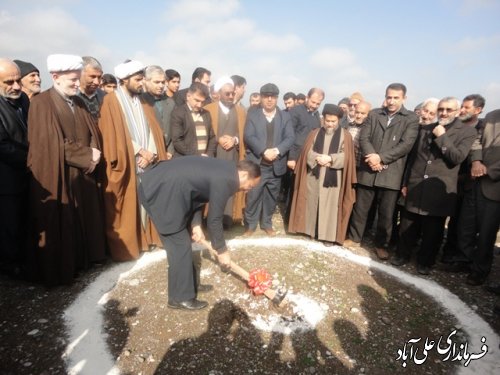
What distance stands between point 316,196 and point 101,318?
3.49m

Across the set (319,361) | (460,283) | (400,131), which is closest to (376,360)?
(319,361)

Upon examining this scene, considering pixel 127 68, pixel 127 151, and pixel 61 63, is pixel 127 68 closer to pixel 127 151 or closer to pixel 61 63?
pixel 61 63

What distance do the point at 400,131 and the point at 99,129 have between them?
418cm

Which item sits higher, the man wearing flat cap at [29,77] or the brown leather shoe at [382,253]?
A: the man wearing flat cap at [29,77]

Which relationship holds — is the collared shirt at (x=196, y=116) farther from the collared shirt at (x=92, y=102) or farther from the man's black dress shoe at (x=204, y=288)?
the man's black dress shoe at (x=204, y=288)

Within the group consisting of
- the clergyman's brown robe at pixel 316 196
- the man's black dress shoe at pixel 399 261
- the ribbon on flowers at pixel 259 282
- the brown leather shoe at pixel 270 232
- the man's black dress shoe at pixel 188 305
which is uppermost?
the clergyman's brown robe at pixel 316 196

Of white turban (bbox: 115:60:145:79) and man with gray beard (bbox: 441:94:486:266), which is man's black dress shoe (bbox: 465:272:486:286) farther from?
white turban (bbox: 115:60:145:79)

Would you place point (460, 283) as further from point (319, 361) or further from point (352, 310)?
point (319, 361)

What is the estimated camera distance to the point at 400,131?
4.66 metres

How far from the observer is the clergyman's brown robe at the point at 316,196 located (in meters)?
5.02

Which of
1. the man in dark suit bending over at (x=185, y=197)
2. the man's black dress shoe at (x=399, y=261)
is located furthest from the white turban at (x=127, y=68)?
the man's black dress shoe at (x=399, y=261)

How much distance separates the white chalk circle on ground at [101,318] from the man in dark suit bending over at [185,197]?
31.6 inches

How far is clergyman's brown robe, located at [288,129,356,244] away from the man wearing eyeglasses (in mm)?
799

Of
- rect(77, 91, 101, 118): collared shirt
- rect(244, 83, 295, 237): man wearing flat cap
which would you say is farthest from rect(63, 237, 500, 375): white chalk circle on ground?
rect(77, 91, 101, 118): collared shirt
